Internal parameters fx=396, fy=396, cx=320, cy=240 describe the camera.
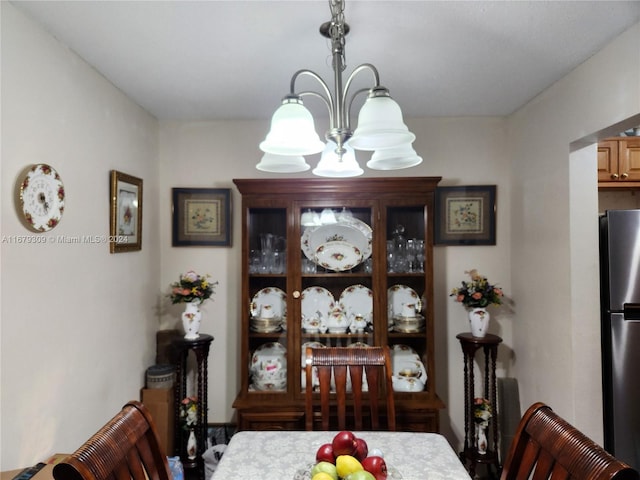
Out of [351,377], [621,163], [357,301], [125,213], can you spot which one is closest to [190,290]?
[125,213]

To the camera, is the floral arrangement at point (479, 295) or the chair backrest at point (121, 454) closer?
the chair backrest at point (121, 454)

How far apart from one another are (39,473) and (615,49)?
2694 millimetres

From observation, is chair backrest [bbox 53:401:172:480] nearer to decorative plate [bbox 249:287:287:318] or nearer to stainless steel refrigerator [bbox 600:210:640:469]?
decorative plate [bbox 249:287:287:318]

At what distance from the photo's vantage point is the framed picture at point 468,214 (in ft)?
8.88

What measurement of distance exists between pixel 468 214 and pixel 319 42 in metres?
1.60

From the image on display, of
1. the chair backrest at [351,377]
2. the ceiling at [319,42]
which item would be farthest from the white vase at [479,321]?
the ceiling at [319,42]

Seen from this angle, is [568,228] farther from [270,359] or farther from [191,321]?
[191,321]

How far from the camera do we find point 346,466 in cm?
104

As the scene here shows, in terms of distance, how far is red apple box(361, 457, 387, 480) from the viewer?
1.04 metres

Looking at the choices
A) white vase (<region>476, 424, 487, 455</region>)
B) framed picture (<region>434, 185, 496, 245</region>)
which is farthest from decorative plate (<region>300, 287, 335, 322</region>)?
white vase (<region>476, 424, 487, 455</region>)

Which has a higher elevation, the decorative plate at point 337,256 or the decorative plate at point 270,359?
the decorative plate at point 337,256

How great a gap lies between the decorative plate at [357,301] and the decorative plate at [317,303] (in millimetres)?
82

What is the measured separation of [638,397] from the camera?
1.93 metres

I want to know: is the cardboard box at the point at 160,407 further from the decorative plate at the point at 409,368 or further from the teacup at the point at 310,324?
the decorative plate at the point at 409,368
